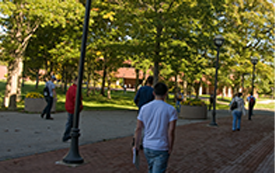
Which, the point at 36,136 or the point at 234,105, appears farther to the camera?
the point at 234,105

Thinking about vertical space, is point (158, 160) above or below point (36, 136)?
above

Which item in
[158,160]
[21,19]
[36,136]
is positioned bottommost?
[36,136]

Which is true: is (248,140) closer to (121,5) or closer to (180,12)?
(180,12)

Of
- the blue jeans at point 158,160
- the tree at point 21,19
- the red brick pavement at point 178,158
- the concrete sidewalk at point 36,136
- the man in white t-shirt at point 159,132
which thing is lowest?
the red brick pavement at point 178,158

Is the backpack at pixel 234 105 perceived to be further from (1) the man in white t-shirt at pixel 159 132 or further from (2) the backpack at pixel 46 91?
(1) the man in white t-shirt at pixel 159 132

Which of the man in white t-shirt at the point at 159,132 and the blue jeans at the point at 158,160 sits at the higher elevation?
the man in white t-shirt at the point at 159,132

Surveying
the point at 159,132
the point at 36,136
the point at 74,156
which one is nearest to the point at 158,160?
the point at 159,132

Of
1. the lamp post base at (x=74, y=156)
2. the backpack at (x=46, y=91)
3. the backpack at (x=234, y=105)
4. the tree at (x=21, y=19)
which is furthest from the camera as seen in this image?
the tree at (x=21, y=19)

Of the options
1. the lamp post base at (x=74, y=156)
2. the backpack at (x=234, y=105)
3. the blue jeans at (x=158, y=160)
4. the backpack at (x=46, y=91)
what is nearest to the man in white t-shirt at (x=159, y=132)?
the blue jeans at (x=158, y=160)

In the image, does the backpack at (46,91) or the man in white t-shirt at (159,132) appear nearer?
the man in white t-shirt at (159,132)

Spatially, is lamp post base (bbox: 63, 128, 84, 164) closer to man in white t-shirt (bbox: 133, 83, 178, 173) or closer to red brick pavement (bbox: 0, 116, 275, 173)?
red brick pavement (bbox: 0, 116, 275, 173)

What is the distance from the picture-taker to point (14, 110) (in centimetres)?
1537

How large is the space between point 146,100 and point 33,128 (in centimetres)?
472

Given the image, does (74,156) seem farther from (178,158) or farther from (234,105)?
(234,105)
